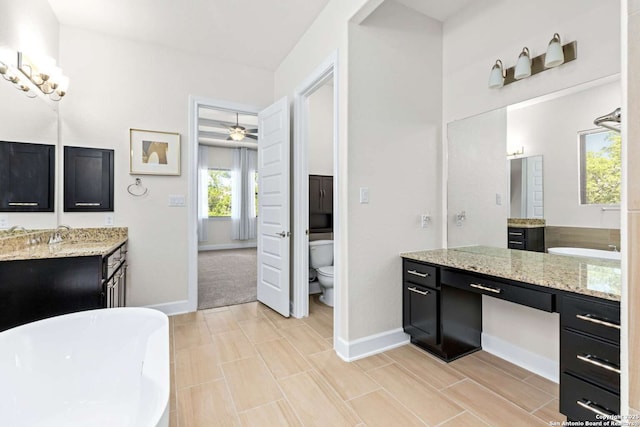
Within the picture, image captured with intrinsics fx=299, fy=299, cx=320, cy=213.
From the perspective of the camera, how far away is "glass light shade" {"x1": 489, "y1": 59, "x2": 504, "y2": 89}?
7.07 ft

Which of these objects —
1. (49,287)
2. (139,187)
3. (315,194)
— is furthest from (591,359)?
(139,187)

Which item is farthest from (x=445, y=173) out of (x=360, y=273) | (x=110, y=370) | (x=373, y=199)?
(x=110, y=370)

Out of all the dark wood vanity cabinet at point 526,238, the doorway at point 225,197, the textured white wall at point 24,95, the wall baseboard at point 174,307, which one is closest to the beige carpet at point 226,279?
the doorway at point 225,197

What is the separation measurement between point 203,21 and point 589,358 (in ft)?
11.6

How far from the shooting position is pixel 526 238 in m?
2.14

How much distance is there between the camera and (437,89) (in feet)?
8.69

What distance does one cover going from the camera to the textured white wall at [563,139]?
5.64 feet

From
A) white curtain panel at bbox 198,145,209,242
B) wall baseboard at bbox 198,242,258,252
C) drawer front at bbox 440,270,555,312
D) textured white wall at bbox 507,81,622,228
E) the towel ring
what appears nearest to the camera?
drawer front at bbox 440,270,555,312

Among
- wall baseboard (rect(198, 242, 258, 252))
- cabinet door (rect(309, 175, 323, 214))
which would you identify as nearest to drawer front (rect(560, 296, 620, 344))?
cabinet door (rect(309, 175, 323, 214))

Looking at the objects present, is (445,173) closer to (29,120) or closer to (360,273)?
(360,273)

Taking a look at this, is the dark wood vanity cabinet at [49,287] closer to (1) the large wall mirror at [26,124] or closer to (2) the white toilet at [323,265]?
(1) the large wall mirror at [26,124]

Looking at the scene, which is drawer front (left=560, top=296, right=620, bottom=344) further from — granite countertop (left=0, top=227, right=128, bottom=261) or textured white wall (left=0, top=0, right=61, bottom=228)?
textured white wall (left=0, top=0, right=61, bottom=228)

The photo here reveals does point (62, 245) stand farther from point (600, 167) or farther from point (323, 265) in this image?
point (600, 167)

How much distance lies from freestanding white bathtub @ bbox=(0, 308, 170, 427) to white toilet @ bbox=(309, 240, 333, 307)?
2.01 m
